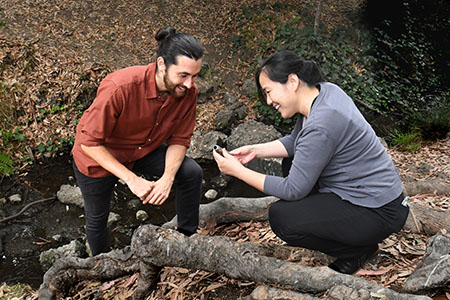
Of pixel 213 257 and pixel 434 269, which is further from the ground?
pixel 434 269

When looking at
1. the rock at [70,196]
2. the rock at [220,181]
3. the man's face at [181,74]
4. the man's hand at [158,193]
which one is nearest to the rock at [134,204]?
the rock at [70,196]

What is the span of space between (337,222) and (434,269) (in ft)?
1.78

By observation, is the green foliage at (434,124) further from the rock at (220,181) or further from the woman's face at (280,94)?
the woman's face at (280,94)

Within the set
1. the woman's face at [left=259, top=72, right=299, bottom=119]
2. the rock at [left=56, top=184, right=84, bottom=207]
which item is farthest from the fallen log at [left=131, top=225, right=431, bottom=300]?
the rock at [left=56, top=184, right=84, bottom=207]

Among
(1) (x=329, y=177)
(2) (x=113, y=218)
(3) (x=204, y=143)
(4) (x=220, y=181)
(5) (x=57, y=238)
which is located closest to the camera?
(1) (x=329, y=177)

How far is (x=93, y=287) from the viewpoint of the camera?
2.76 m

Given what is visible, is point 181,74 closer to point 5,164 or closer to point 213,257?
point 213,257

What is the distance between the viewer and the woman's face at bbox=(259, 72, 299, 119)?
7.22 ft

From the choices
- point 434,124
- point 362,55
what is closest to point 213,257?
point 434,124

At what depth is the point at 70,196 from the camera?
5148mm

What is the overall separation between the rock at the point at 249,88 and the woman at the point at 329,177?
5089 millimetres

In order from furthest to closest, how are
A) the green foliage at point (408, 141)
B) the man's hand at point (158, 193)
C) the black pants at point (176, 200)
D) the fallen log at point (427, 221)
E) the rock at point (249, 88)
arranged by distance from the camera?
the rock at point (249, 88) → the green foliage at point (408, 141) → the black pants at point (176, 200) → the fallen log at point (427, 221) → the man's hand at point (158, 193)

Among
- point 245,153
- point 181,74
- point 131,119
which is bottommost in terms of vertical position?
point 245,153

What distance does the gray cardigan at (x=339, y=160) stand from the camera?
2051 millimetres
